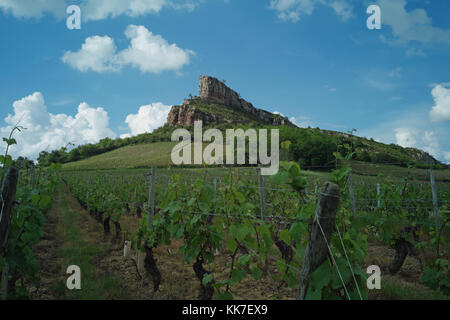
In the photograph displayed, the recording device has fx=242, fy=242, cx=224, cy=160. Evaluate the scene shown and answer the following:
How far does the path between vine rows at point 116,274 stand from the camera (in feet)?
10.7

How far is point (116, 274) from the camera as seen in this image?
4000mm

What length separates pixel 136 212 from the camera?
416 inches

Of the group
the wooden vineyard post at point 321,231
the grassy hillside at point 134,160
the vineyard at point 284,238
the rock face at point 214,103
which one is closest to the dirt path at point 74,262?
the vineyard at point 284,238

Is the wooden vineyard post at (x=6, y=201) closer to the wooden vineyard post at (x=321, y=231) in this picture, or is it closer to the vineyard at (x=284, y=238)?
the vineyard at (x=284, y=238)

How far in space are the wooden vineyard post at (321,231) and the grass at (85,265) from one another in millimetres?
2743

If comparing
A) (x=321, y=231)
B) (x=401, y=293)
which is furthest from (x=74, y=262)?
(x=401, y=293)

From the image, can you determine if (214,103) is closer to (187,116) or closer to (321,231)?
(187,116)

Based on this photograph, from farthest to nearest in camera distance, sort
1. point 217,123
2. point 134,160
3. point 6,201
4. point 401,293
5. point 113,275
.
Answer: point 217,123
point 134,160
point 113,275
point 401,293
point 6,201

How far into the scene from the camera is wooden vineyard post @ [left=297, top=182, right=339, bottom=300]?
1.34m

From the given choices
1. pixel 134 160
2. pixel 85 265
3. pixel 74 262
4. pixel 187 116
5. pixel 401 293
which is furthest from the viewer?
pixel 187 116

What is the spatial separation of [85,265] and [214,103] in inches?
4201

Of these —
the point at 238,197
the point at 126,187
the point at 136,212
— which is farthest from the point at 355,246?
the point at 136,212

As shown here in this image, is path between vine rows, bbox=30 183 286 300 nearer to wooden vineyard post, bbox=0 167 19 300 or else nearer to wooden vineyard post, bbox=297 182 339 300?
wooden vineyard post, bbox=0 167 19 300
